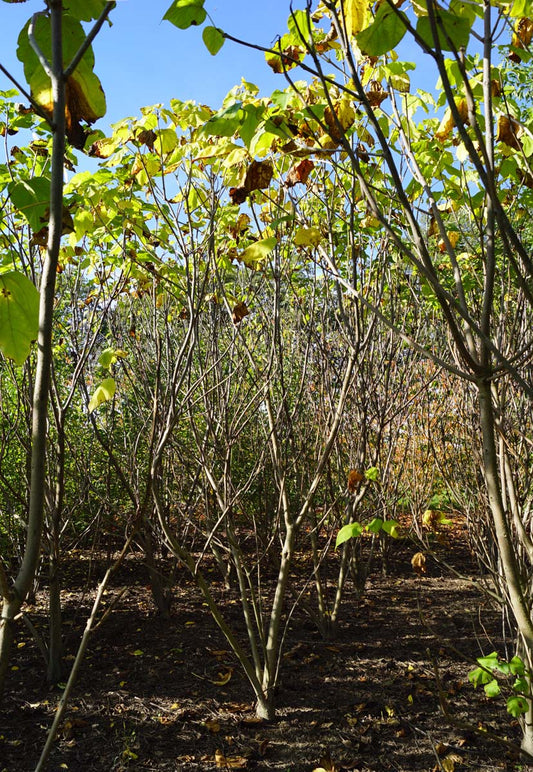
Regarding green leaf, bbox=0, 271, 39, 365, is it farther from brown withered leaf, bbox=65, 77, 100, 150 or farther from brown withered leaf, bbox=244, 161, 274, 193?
brown withered leaf, bbox=244, 161, 274, 193

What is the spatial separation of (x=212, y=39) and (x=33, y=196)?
2.30 ft

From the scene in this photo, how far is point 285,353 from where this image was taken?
5.48m

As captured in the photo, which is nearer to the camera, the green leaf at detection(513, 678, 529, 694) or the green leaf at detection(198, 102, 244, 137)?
the green leaf at detection(198, 102, 244, 137)

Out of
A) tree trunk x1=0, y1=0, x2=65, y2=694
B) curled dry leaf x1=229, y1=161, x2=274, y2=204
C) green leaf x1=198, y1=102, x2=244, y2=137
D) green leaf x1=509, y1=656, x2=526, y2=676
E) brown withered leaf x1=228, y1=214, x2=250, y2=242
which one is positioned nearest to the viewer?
tree trunk x1=0, y1=0, x2=65, y2=694

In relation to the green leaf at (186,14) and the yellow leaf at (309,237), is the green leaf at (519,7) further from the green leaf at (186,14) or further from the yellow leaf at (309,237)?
the yellow leaf at (309,237)

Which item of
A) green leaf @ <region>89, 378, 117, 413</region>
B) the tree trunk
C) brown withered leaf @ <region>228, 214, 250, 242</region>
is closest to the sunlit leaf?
the tree trunk

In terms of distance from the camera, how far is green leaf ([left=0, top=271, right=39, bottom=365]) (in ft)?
2.43

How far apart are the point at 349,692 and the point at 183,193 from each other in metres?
2.62

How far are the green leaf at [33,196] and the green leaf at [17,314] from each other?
0.72ft

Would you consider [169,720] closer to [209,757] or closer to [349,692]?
[209,757]

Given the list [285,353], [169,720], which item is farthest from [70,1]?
[285,353]

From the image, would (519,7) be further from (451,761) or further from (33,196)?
(451,761)

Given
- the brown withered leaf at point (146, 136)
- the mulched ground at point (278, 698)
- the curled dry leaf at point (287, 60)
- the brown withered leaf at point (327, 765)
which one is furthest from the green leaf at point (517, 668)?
the brown withered leaf at point (146, 136)

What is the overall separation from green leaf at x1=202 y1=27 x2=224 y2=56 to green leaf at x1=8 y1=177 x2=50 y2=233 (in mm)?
655
